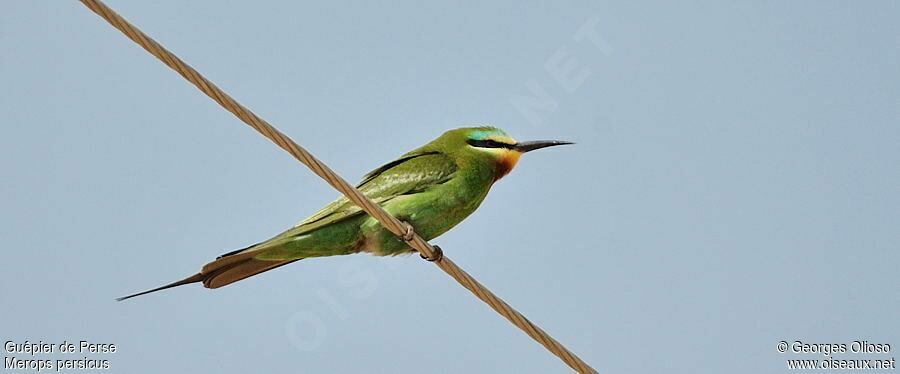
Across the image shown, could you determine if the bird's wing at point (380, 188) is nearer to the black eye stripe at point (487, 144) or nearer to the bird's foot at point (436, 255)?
the black eye stripe at point (487, 144)

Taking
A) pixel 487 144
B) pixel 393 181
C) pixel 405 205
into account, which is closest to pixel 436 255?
pixel 405 205

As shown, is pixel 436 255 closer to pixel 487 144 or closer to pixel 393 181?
pixel 393 181

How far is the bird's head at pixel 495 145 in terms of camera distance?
5248 mm

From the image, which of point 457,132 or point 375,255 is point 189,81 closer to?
point 375,255

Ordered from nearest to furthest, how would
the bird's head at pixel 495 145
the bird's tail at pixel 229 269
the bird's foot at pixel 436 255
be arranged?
the bird's foot at pixel 436 255 → the bird's tail at pixel 229 269 → the bird's head at pixel 495 145

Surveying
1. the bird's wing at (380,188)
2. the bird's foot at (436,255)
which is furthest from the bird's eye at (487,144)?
the bird's foot at (436,255)

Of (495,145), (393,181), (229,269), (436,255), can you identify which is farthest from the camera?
(495,145)

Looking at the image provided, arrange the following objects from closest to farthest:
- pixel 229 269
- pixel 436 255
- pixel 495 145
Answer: pixel 436 255
pixel 229 269
pixel 495 145

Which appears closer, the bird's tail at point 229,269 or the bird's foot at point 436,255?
the bird's foot at point 436,255

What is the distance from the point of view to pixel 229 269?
15.4 ft

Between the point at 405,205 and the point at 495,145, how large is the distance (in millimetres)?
585

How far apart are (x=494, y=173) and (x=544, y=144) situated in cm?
29

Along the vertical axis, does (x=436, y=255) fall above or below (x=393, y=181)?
below

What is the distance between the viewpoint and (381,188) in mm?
5086
